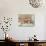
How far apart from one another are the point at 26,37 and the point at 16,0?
1.49 m

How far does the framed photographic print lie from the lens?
4938 mm

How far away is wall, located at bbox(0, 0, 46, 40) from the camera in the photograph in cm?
490

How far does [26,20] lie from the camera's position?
197 inches

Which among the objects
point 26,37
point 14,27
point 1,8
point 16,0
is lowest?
point 26,37

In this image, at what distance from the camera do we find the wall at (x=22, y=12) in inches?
193

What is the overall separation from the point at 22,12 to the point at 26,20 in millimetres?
349

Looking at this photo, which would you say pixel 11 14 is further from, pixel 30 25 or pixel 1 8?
pixel 30 25

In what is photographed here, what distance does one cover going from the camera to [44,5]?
4.97 metres

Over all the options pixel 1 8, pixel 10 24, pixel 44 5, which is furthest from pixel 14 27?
pixel 44 5

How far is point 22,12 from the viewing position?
4.96m

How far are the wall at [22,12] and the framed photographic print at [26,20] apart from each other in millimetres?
116

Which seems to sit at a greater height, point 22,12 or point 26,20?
point 22,12

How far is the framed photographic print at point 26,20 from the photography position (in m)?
4.94

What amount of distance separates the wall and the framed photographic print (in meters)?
0.12
